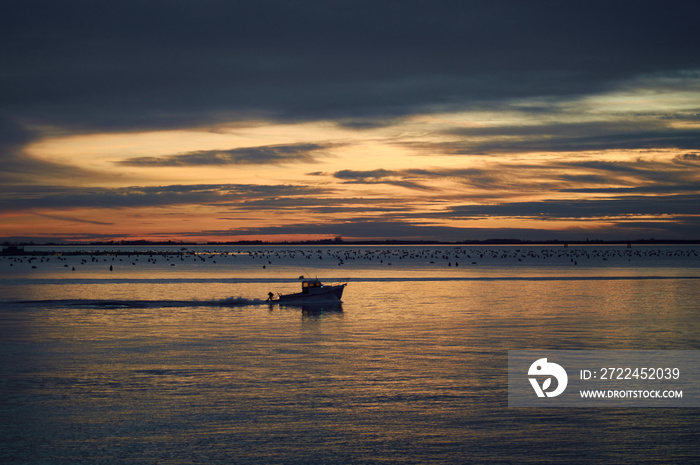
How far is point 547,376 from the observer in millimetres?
23641

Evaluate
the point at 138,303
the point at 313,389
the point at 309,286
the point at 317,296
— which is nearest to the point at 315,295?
the point at 317,296

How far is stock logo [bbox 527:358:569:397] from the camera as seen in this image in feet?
71.5

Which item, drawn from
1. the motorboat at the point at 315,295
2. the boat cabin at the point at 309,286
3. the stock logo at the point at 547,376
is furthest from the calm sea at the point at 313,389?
the boat cabin at the point at 309,286

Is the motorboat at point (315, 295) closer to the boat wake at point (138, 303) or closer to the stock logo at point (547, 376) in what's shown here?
the boat wake at point (138, 303)

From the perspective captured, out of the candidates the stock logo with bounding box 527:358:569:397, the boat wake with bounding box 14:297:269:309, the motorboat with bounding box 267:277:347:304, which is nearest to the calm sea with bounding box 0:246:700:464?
the stock logo with bounding box 527:358:569:397

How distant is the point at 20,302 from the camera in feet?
177

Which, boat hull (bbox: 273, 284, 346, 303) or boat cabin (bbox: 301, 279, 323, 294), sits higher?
boat cabin (bbox: 301, 279, 323, 294)

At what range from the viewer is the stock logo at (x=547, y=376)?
21781mm

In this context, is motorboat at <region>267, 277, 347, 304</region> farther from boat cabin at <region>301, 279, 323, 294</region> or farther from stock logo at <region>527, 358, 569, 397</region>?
stock logo at <region>527, 358, 569, 397</region>

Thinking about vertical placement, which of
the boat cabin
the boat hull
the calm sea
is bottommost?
the calm sea

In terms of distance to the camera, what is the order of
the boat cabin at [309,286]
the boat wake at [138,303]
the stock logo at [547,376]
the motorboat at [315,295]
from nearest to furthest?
the stock logo at [547,376] → the boat wake at [138,303] → the motorboat at [315,295] → the boat cabin at [309,286]

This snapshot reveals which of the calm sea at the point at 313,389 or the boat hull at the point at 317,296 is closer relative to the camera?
the calm sea at the point at 313,389

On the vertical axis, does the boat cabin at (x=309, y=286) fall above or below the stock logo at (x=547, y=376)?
above

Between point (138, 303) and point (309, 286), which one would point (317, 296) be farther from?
point (138, 303)
